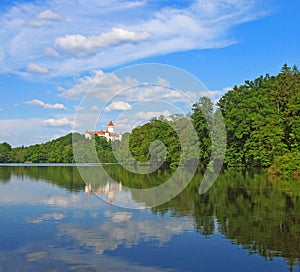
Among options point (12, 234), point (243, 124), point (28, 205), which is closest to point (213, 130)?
point (243, 124)

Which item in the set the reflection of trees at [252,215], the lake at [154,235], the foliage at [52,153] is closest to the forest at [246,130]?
the foliage at [52,153]

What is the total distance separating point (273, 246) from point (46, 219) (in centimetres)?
860

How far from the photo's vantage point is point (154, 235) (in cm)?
1263

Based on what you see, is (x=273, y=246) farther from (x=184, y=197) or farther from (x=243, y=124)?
(x=243, y=124)

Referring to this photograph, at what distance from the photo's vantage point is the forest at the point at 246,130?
153 feet

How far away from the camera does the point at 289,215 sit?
15547 mm

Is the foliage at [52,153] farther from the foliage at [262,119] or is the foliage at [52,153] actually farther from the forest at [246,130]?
the foliage at [262,119]

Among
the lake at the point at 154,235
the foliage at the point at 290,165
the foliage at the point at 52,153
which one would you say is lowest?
the lake at the point at 154,235

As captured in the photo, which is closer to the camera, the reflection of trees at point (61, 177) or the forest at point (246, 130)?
the reflection of trees at point (61, 177)

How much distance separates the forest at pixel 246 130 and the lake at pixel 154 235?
23.2 m

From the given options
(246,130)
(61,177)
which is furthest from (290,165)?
(61,177)

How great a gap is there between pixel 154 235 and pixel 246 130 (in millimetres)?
43484

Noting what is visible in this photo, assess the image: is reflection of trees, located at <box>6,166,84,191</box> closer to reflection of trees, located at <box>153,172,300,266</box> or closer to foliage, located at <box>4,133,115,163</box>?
reflection of trees, located at <box>153,172,300,266</box>

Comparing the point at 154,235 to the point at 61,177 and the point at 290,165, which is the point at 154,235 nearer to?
the point at 290,165
